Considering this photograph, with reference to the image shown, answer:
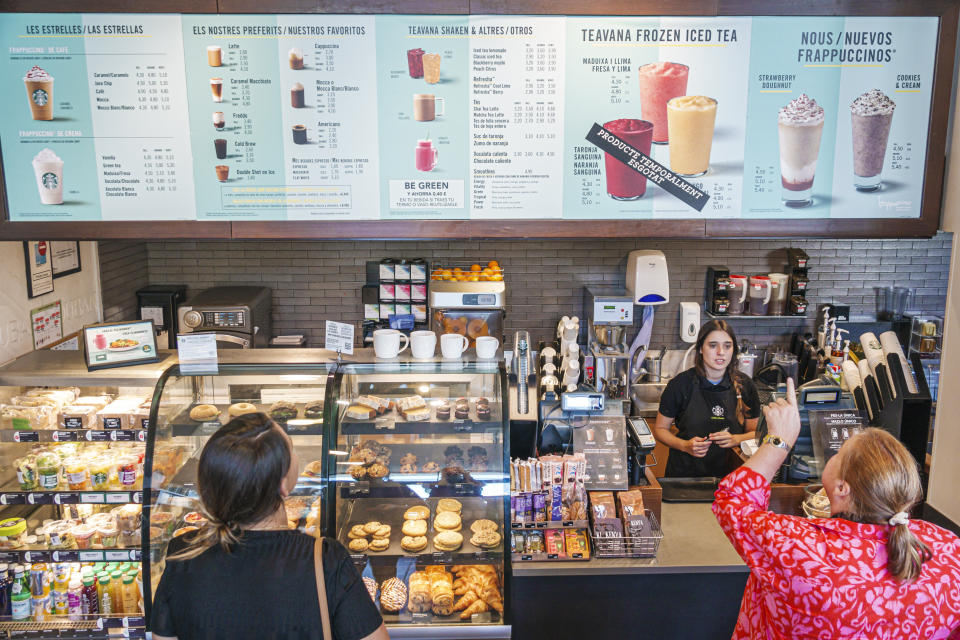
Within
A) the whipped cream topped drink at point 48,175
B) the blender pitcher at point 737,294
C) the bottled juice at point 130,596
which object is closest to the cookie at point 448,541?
the bottled juice at point 130,596

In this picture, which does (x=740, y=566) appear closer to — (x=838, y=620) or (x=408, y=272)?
(x=838, y=620)

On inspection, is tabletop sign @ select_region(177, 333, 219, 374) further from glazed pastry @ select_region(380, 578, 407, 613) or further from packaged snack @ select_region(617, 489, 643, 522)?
packaged snack @ select_region(617, 489, 643, 522)

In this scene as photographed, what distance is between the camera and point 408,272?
599 cm

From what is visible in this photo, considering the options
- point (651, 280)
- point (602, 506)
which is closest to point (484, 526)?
point (602, 506)

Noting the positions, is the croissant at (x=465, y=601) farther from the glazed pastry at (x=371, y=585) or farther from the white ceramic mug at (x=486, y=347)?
the white ceramic mug at (x=486, y=347)

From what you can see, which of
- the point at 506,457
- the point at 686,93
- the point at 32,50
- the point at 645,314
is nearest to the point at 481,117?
the point at 686,93

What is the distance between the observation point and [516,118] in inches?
133

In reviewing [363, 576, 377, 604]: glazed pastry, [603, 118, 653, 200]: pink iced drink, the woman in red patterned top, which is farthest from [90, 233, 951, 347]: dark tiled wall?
the woman in red patterned top

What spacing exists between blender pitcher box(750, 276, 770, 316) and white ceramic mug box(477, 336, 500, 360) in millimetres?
3742

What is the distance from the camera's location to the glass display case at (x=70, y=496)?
311 cm

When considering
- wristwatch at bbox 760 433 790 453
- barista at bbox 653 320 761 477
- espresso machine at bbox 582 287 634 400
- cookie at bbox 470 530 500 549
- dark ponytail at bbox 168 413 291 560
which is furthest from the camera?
espresso machine at bbox 582 287 634 400

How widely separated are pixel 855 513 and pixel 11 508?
3.57 metres

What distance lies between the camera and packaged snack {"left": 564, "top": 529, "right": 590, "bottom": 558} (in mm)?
3213

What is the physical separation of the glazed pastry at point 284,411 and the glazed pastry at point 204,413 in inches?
9.3
